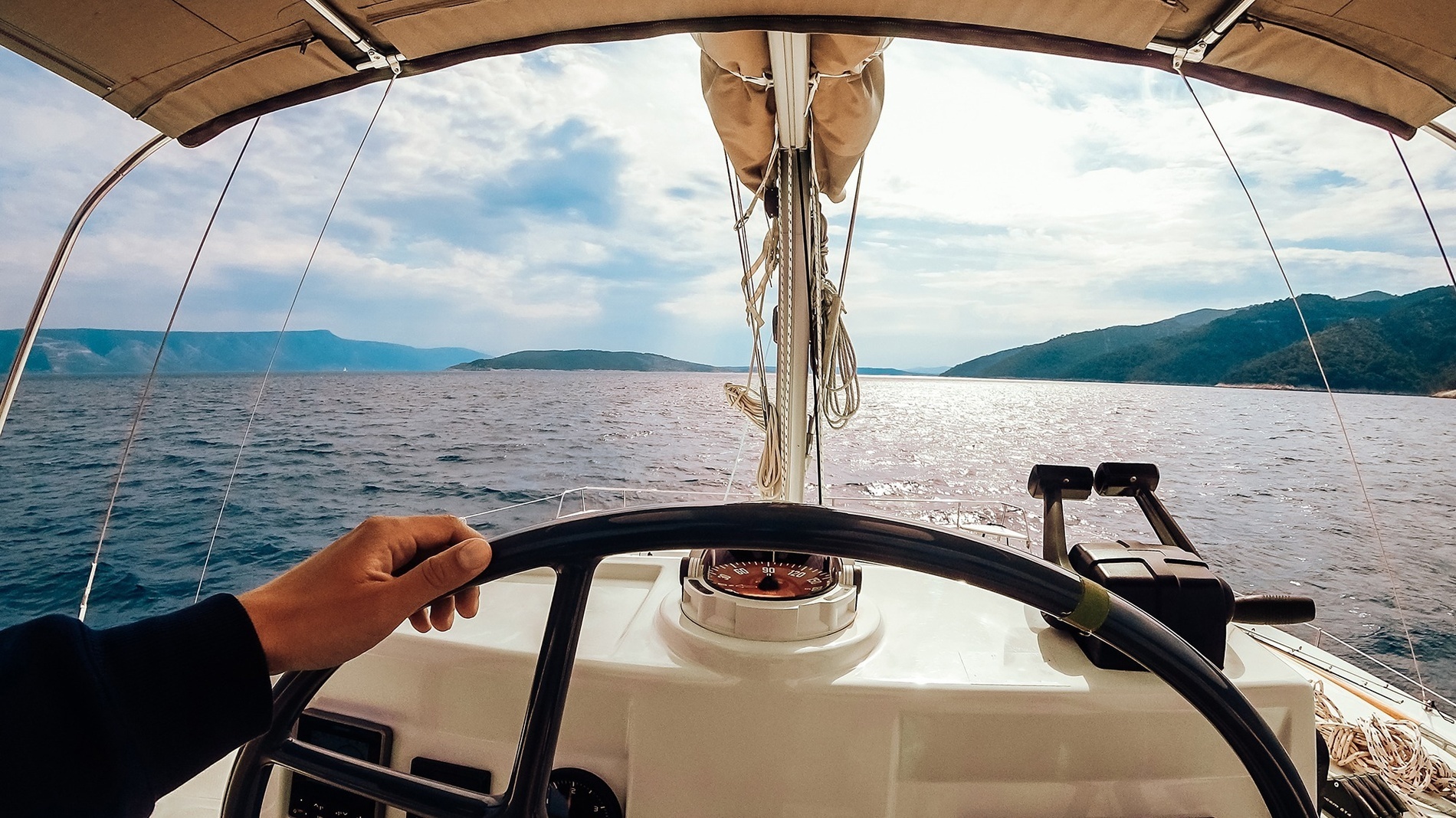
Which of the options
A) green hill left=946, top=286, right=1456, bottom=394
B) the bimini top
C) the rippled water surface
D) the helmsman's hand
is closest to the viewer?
the helmsman's hand

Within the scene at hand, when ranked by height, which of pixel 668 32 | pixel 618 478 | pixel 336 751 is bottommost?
pixel 618 478

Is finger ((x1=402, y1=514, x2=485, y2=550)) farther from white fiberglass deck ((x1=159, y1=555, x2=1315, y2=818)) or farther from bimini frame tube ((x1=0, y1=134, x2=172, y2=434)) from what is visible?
bimini frame tube ((x1=0, y1=134, x2=172, y2=434))

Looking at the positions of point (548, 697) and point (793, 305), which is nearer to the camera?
point (548, 697)

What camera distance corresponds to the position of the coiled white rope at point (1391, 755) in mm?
1354

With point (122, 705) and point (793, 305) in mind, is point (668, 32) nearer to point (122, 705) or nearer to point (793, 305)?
point (793, 305)

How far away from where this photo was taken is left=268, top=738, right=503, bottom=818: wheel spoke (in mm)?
427

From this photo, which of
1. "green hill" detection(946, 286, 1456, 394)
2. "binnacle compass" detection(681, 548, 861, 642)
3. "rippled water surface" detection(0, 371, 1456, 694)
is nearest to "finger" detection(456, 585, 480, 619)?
"binnacle compass" detection(681, 548, 861, 642)

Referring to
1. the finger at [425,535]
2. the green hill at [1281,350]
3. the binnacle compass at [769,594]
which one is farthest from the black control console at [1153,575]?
the green hill at [1281,350]

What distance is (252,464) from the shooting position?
47.5 ft

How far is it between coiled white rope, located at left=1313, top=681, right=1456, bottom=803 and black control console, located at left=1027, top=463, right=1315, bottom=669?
0.83 m

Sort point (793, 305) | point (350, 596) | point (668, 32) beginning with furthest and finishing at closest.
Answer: point (793, 305), point (668, 32), point (350, 596)

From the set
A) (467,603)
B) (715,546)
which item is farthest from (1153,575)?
(467,603)

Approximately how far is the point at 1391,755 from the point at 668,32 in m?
2.21

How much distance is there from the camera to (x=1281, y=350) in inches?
1106
